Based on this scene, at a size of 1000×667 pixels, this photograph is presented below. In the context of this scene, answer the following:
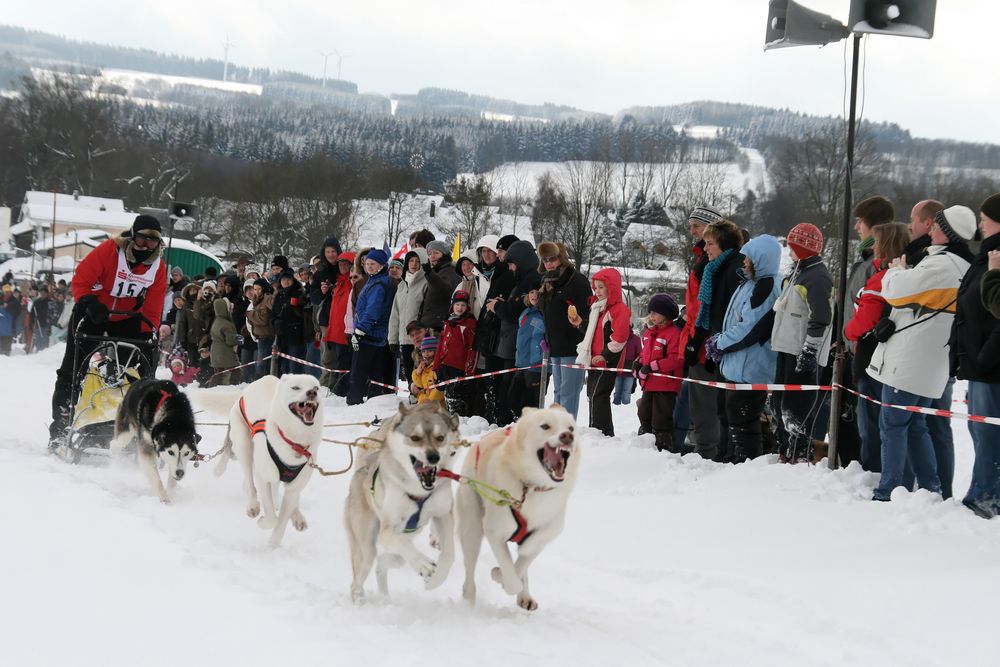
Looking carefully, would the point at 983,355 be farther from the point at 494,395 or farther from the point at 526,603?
the point at 494,395

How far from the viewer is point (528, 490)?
3.96m

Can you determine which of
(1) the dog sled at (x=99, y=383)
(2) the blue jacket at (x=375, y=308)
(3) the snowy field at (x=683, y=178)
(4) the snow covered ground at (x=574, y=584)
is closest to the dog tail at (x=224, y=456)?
(4) the snow covered ground at (x=574, y=584)

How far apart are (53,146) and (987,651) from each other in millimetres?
83473

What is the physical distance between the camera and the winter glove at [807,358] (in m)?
Answer: 6.14

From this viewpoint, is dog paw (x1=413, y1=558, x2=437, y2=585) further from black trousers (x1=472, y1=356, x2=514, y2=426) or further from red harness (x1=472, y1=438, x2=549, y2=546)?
black trousers (x1=472, y1=356, x2=514, y2=426)

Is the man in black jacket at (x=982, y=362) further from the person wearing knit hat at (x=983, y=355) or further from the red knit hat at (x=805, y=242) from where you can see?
the red knit hat at (x=805, y=242)

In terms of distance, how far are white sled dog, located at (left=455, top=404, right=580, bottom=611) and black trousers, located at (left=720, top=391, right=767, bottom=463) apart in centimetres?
281

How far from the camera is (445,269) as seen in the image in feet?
32.8

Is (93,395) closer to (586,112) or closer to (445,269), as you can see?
(445,269)

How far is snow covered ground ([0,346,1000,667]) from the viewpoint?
3.38m

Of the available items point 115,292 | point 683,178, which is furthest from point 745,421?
point 683,178

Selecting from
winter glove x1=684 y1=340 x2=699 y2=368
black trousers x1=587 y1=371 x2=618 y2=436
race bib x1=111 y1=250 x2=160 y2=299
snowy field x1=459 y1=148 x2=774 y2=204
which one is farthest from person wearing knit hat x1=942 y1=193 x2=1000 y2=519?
snowy field x1=459 y1=148 x2=774 y2=204

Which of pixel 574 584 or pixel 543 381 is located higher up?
pixel 543 381

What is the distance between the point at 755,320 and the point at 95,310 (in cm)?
504
